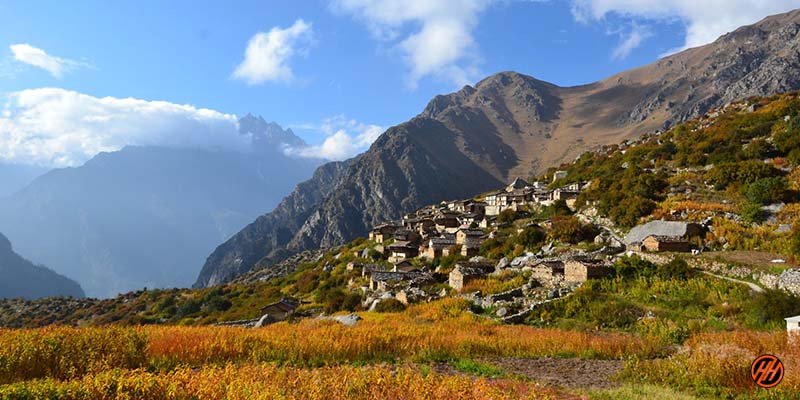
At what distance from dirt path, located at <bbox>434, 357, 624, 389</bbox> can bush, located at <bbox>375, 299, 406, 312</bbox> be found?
54.9 ft

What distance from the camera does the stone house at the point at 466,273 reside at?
33062mm

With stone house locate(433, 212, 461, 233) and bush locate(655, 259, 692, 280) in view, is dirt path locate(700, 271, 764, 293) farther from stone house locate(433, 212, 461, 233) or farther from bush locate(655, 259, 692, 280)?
stone house locate(433, 212, 461, 233)

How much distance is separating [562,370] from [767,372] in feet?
15.8

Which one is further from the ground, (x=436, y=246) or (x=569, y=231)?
(x=569, y=231)

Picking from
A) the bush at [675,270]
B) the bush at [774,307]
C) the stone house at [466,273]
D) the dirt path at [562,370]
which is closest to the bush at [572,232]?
the stone house at [466,273]

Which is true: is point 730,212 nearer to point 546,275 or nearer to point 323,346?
point 546,275

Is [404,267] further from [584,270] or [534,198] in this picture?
[584,270]

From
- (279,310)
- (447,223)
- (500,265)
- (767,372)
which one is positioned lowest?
(279,310)

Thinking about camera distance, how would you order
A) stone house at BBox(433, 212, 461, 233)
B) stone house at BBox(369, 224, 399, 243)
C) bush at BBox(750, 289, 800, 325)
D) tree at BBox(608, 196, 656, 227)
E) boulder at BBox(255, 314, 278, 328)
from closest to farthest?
bush at BBox(750, 289, 800, 325) < boulder at BBox(255, 314, 278, 328) < tree at BBox(608, 196, 656, 227) < stone house at BBox(433, 212, 461, 233) < stone house at BBox(369, 224, 399, 243)

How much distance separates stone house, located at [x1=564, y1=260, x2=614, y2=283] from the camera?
2609 cm

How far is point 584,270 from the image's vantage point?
1030 inches

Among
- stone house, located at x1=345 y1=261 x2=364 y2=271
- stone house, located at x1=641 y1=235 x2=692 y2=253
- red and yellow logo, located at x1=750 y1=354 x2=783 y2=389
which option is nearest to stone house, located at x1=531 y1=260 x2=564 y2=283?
stone house, located at x1=641 y1=235 x2=692 y2=253

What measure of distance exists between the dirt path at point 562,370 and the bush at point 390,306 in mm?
16719

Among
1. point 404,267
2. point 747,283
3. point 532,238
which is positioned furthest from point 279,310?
point 747,283
